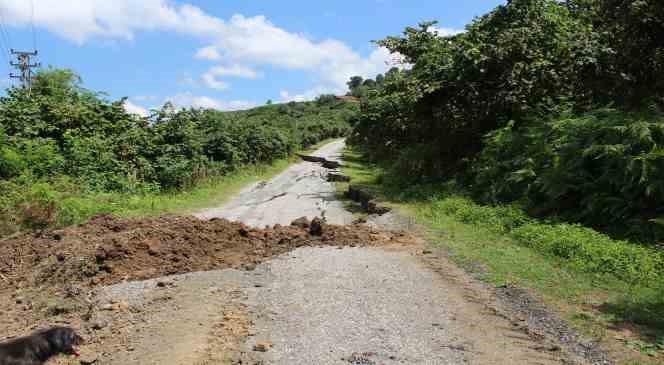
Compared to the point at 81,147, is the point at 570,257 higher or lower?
lower

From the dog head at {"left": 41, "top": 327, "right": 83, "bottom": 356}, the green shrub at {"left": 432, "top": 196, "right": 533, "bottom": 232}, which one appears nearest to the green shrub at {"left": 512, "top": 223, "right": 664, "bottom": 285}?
the green shrub at {"left": 432, "top": 196, "right": 533, "bottom": 232}

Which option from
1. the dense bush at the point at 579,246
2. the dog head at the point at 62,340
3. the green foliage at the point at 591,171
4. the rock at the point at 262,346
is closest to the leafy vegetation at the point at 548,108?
the green foliage at the point at 591,171

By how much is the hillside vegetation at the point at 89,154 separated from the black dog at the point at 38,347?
7663 mm

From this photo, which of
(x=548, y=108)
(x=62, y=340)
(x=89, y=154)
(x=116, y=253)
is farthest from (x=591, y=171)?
(x=89, y=154)

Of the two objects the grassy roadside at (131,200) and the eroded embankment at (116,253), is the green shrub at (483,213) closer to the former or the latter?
the eroded embankment at (116,253)

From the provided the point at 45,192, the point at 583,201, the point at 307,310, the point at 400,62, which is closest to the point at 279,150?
the point at 400,62

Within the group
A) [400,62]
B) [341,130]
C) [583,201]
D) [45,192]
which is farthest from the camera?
[341,130]

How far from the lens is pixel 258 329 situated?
239 inches

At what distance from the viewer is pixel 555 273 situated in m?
8.18

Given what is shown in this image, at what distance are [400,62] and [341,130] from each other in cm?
4713

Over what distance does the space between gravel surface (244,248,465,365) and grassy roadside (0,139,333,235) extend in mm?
6353

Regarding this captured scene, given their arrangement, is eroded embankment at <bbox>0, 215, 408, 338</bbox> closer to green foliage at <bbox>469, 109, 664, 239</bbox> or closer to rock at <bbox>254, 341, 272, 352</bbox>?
rock at <bbox>254, 341, 272, 352</bbox>

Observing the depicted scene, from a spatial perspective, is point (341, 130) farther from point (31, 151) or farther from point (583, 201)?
point (583, 201)

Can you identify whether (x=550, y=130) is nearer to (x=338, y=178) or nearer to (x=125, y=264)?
(x=125, y=264)
